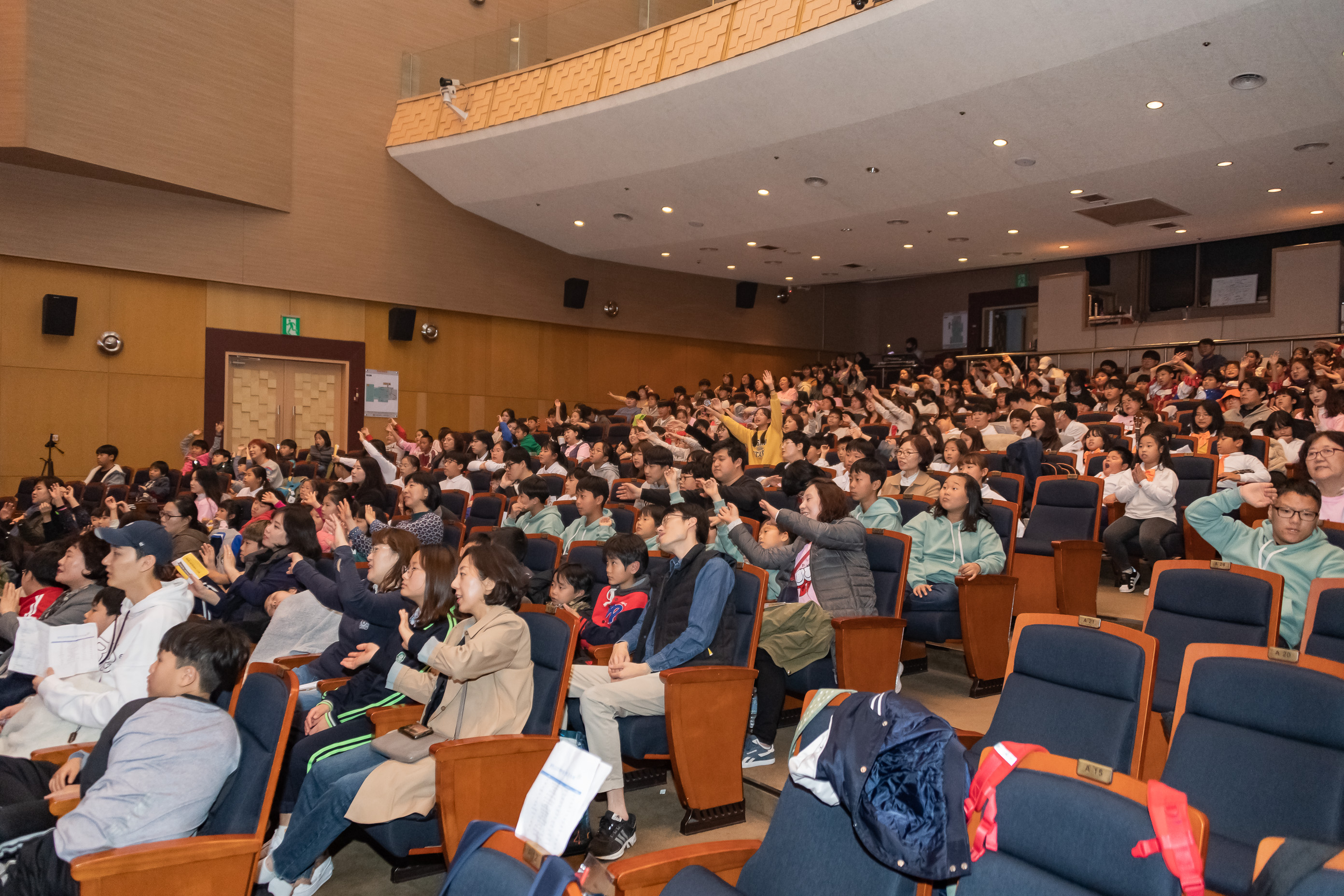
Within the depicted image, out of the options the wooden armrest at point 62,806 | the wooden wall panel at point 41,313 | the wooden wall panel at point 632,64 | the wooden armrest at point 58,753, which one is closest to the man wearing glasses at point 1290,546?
the wooden armrest at point 62,806

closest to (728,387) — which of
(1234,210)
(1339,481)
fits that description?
(1234,210)

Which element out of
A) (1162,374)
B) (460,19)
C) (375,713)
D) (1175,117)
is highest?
(460,19)

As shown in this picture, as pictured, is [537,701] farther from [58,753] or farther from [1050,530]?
[1050,530]

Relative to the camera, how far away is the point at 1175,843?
52.3 inches

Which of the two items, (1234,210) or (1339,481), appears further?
(1234,210)

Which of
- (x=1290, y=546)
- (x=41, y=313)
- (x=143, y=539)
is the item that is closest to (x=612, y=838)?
(x=143, y=539)

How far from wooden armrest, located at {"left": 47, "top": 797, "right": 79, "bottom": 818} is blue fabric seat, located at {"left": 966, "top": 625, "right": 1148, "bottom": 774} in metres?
2.31

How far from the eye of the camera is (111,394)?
1061cm

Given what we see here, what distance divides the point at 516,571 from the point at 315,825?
947 millimetres

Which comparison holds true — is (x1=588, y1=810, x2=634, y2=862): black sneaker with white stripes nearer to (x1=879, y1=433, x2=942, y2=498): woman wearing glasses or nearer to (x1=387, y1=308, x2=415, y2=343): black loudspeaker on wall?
(x1=879, y1=433, x2=942, y2=498): woman wearing glasses

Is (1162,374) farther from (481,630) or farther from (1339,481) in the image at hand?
(481,630)

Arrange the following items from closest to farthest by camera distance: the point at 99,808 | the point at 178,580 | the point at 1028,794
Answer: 1. the point at 1028,794
2. the point at 99,808
3. the point at 178,580

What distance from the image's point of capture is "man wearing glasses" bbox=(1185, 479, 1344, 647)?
3.04 meters

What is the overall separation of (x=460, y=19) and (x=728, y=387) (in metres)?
6.65
